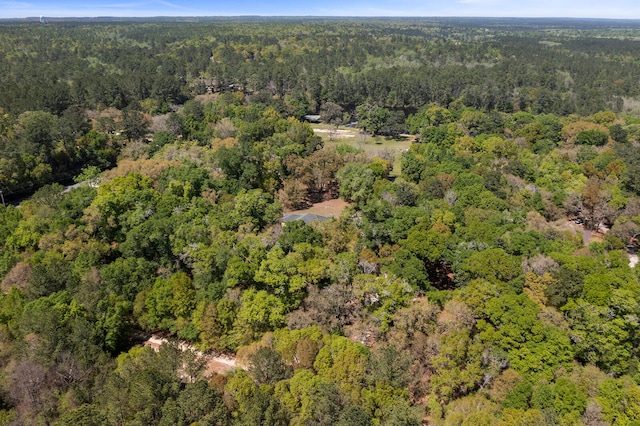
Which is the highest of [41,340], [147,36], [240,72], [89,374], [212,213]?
[147,36]

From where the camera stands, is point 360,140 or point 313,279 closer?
point 313,279

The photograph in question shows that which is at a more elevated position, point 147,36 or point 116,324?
point 147,36

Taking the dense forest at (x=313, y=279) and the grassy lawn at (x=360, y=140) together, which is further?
the grassy lawn at (x=360, y=140)

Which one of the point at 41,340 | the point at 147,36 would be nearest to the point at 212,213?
the point at 41,340

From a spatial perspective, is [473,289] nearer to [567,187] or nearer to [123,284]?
[123,284]

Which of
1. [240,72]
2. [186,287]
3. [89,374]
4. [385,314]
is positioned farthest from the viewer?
[240,72]

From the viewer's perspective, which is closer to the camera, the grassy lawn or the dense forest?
the dense forest

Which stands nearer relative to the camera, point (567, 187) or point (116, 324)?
point (116, 324)

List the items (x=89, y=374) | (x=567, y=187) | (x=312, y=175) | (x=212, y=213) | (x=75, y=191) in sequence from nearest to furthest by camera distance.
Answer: (x=89, y=374) → (x=212, y=213) → (x=75, y=191) → (x=567, y=187) → (x=312, y=175)
